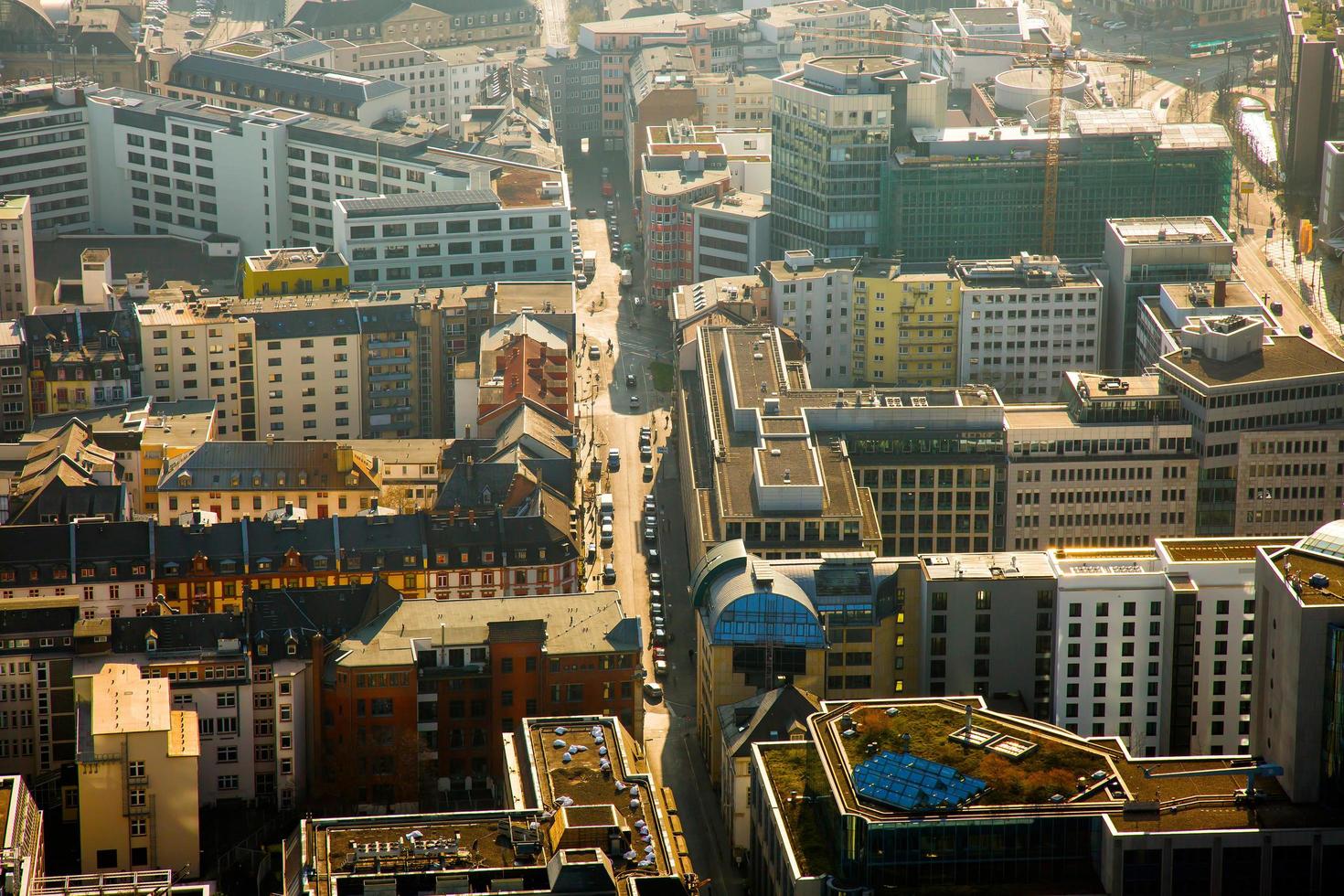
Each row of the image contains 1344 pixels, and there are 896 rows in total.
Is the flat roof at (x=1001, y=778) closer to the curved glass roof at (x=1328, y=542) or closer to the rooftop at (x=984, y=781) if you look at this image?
the rooftop at (x=984, y=781)

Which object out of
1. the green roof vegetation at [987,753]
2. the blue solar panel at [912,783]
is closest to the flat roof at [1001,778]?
the green roof vegetation at [987,753]

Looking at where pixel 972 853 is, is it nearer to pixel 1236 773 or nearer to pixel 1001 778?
pixel 1001 778

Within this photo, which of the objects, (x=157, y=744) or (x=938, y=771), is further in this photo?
(x=157, y=744)

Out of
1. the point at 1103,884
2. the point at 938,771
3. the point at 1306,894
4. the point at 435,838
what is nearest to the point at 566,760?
the point at 435,838

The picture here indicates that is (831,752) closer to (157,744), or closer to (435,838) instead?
(435,838)

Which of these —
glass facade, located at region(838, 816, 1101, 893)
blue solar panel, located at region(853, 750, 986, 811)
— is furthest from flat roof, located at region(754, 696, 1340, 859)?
glass facade, located at region(838, 816, 1101, 893)

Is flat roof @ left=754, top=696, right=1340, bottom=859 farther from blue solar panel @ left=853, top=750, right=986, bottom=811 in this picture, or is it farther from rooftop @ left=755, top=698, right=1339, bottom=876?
blue solar panel @ left=853, top=750, right=986, bottom=811

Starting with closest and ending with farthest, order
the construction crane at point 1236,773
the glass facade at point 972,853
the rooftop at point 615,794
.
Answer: the glass facade at point 972,853 → the construction crane at point 1236,773 → the rooftop at point 615,794
